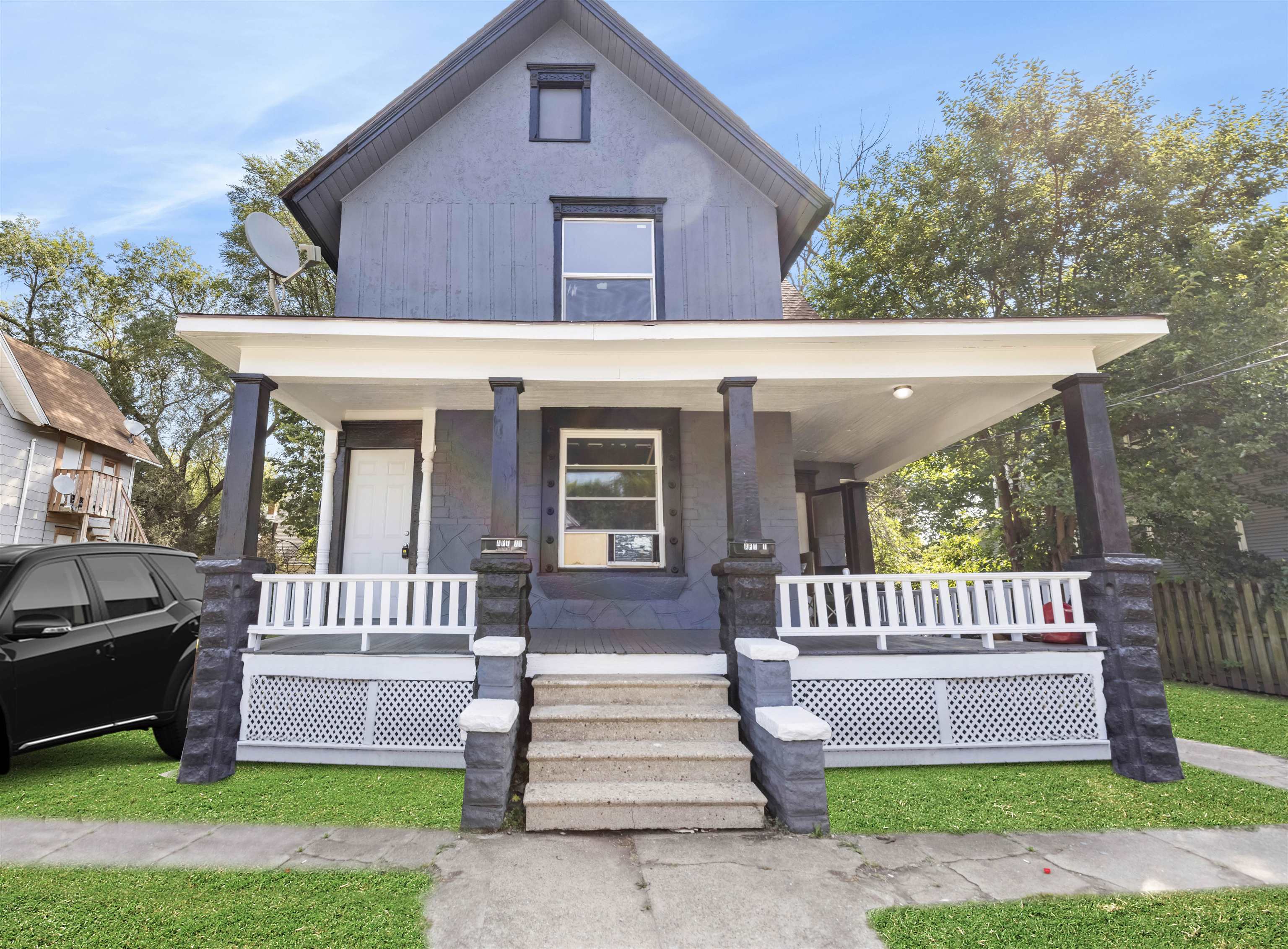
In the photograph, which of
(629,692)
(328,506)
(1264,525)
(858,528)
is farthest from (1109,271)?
(328,506)

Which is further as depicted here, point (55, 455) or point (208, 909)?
point (55, 455)

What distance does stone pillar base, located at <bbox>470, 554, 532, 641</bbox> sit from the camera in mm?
4719

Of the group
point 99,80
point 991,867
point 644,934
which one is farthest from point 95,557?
point 99,80

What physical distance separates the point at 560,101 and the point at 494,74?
2.93ft

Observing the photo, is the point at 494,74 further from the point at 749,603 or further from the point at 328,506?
the point at 749,603

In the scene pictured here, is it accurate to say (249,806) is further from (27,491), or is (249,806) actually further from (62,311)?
(62,311)

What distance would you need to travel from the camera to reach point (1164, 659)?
9266 mm

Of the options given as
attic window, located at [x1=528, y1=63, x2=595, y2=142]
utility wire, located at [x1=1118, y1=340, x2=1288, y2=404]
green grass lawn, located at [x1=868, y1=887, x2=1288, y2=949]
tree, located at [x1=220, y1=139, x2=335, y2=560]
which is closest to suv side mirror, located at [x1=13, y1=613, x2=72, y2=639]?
green grass lawn, located at [x1=868, y1=887, x2=1288, y2=949]

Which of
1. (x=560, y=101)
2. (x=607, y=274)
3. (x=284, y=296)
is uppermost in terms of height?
(x=284, y=296)

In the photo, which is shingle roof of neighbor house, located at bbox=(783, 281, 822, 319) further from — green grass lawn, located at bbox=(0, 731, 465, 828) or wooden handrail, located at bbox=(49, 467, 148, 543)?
wooden handrail, located at bbox=(49, 467, 148, 543)

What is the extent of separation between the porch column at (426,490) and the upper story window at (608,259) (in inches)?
76.6

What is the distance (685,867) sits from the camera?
125 inches

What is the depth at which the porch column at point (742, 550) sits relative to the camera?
4836 mm

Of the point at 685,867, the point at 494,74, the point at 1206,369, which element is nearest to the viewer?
the point at 685,867
